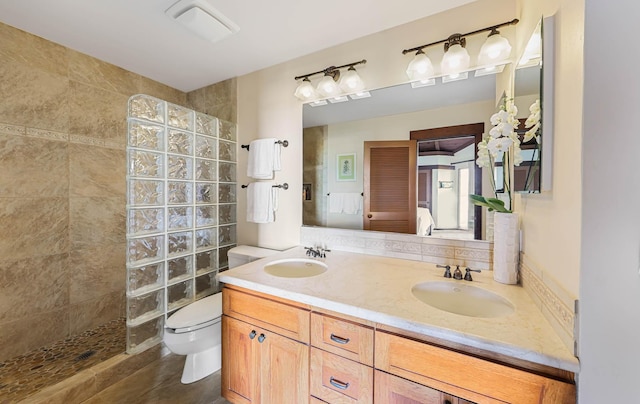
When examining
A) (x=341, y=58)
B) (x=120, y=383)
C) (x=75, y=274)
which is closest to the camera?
(x=120, y=383)

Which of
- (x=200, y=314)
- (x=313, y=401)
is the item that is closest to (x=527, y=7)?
(x=313, y=401)

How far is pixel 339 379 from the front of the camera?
93cm

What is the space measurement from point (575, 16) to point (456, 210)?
901 mm

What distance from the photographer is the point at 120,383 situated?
59.0 inches

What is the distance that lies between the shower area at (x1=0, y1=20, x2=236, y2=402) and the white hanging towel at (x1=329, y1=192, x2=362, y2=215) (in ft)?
3.16

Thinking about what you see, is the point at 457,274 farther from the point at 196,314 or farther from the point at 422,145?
the point at 196,314

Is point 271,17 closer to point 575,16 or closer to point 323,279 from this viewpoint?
point 575,16

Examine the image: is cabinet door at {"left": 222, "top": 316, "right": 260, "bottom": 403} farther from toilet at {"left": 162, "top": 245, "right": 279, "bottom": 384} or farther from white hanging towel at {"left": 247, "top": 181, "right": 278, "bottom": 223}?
white hanging towel at {"left": 247, "top": 181, "right": 278, "bottom": 223}

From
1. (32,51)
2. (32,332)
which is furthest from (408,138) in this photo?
(32,332)

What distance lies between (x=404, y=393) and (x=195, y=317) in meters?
1.25

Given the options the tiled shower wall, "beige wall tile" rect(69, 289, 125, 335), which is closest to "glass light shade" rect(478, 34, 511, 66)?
the tiled shower wall

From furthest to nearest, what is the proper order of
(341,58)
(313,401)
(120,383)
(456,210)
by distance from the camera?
1. (341,58)
2. (120,383)
3. (456,210)
4. (313,401)

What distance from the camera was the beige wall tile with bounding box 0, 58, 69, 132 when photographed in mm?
1547

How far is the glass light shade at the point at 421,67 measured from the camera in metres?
1.35
